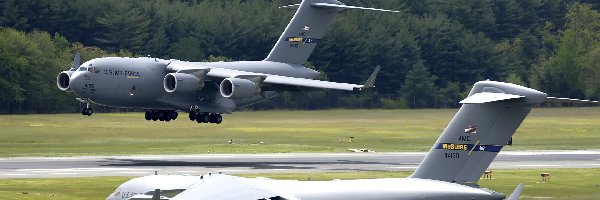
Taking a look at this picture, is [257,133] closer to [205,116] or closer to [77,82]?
[205,116]

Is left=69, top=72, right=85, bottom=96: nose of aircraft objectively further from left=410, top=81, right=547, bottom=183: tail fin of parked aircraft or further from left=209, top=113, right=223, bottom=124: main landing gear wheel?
left=410, top=81, right=547, bottom=183: tail fin of parked aircraft

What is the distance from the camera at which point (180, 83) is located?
71125 millimetres

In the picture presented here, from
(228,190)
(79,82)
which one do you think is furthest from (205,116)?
(228,190)

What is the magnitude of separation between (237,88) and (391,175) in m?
15.7

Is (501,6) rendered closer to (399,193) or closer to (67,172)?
(67,172)

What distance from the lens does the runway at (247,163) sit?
57.8 meters

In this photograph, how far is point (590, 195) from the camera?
159 feet

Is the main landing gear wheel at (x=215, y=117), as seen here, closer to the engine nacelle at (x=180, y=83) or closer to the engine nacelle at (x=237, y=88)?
the engine nacelle at (x=180, y=83)

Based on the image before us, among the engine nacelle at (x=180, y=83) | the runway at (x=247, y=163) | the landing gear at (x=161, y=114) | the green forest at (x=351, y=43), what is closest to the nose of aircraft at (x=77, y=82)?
the runway at (x=247, y=163)

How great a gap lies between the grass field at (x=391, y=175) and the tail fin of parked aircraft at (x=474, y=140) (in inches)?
672

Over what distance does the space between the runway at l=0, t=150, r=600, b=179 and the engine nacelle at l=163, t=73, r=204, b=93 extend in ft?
12.3

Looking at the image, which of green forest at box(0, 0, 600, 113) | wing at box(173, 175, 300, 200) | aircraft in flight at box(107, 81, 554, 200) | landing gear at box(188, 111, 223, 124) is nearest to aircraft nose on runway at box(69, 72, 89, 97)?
landing gear at box(188, 111, 223, 124)

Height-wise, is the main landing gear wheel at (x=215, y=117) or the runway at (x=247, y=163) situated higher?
the main landing gear wheel at (x=215, y=117)

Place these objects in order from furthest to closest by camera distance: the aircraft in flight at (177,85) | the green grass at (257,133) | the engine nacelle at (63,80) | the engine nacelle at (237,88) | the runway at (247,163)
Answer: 1. the green grass at (257,133)
2. the engine nacelle at (63,80)
3. the engine nacelle at (237,88)
4. the aircraft in flight at (177,85)
5. the runway at (247,163)
